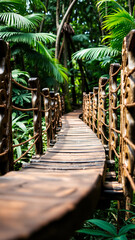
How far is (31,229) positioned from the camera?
0.44 m

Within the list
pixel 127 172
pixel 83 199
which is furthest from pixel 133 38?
pixel 83 199

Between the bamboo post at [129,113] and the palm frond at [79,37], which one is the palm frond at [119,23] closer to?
the bamboo post at [129,113]

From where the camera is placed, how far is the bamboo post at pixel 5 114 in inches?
67.2

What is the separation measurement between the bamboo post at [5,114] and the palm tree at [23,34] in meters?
4.57

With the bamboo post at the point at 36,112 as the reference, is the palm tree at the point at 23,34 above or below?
above

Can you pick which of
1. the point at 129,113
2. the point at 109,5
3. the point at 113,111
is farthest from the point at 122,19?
the point at 129,113

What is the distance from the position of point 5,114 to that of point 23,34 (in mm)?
5317

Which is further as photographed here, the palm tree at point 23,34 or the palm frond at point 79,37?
the palm frond at point 79,37

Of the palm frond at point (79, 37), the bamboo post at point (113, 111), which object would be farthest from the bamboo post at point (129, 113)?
the palm frond at point (79, 37)

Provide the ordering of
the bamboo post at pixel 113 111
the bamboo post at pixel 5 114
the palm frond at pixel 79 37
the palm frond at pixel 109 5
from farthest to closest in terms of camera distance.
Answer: the palm frond at pixel 79 37 → the palm frond at pixel 109 5 → the bamboo post at pixel 113 111 → the bamboo post at pixel 5 114

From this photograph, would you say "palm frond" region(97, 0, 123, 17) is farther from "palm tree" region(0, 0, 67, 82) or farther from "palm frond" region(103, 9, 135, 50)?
"palm tree" region(0, 0, 67, 82)

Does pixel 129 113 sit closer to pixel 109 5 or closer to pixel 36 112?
pixel 36 112

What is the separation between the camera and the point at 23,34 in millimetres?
6195

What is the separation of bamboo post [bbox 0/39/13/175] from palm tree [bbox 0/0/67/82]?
4.57m
